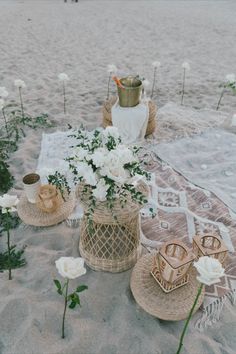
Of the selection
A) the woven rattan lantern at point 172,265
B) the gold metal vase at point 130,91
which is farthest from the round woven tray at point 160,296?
the gold metal vase at point 130,91

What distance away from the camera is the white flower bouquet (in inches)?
70.0

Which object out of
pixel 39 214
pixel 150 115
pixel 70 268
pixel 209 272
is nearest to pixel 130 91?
pixel 150 115

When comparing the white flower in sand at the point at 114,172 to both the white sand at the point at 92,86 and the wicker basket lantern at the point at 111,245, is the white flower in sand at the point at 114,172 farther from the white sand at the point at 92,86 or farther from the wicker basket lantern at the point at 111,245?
the white sand at the point at 92,86

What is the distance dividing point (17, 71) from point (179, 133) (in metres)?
3.16

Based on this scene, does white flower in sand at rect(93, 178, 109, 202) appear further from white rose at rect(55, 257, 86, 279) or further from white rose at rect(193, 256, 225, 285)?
white rose at rect(193, 256, 225, 285)

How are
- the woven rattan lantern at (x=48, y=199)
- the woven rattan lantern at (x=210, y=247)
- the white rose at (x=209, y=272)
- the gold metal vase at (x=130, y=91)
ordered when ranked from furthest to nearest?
the gold metal vase at (x=130, y=91)
the woven rattan lantern at (x=48, y=199)
the woven rattan lantern at (x=210, y=247)
the white rose at (x=209, y=272)

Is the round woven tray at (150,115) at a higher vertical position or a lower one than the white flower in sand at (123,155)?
lower

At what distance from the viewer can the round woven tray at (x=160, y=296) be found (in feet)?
6.39

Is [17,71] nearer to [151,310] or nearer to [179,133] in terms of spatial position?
[179,133]

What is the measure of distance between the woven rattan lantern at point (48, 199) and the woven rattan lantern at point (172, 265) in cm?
93

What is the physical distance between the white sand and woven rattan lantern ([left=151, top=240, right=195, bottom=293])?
24 centimetres

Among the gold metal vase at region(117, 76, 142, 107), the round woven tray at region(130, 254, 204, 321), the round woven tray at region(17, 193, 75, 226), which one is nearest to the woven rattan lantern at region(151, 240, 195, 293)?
the round woven tray at region(130, 254, 204, 321)

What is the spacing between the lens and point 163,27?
26.7ft

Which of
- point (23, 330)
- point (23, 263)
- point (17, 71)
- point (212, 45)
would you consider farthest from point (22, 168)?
point (212, 45)
